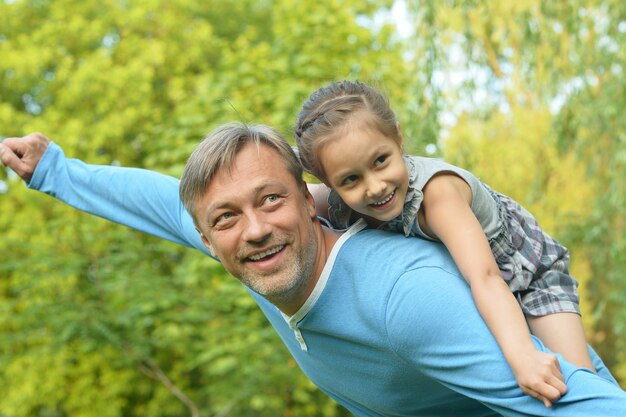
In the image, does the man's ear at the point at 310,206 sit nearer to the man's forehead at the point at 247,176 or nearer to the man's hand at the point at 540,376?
the man's forehead at the point at 247,176

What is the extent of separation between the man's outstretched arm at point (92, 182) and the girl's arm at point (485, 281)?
3.29 ft

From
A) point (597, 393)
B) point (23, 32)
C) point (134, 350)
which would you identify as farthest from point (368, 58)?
point (597, 393)

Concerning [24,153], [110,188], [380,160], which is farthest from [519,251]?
[24,153]

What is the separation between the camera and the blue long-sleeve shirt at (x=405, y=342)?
63.7 inches

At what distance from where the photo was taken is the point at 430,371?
69.2 inches

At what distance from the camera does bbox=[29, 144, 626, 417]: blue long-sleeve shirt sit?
1617 mm

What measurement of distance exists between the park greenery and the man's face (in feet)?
10.5

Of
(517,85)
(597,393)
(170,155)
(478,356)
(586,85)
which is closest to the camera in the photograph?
Result: (597,393)

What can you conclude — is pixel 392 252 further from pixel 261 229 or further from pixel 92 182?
pixel 92 182

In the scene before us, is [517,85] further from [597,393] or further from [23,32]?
[597,393]

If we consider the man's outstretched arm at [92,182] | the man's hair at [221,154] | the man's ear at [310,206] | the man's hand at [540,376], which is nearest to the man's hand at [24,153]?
the man's outstretched arm at [92,182]

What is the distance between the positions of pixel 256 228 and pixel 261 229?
0.01 metres

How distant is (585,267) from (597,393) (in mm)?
9385

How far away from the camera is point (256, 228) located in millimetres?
1932
